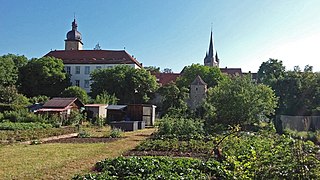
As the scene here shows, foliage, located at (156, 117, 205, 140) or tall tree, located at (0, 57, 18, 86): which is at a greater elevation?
tall tree, located at (0, 57, 18, 86)

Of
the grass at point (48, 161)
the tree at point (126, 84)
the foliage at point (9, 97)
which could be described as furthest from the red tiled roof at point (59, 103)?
the tree at point (126, 84)

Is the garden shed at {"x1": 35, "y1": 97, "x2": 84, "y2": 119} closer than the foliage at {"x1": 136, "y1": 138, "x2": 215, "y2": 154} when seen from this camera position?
No

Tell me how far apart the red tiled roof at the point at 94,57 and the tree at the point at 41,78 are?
10.6m

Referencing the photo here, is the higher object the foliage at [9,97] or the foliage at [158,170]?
the foliage at [9,97]

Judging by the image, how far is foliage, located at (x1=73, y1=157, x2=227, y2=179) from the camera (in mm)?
7070

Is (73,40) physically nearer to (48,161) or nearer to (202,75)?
(202,75)

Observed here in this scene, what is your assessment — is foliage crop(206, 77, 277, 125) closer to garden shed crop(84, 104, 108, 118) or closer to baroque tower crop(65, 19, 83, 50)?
garden shed crop(84, 104, 108, 118)

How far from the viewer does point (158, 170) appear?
25.4 ft

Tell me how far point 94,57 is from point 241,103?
48.6 m

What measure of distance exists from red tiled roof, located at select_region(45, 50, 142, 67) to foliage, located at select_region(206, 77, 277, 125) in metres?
41.0

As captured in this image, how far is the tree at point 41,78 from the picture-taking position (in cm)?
5272

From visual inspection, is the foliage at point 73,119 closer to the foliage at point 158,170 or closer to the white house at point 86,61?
the foliage at point 158,170

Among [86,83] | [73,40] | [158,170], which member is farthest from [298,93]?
[73,40]

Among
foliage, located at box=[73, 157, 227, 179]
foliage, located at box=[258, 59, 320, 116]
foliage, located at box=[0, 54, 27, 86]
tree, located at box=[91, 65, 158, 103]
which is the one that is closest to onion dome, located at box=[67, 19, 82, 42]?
foliage, located at box=[0, 54, 27, 86]
